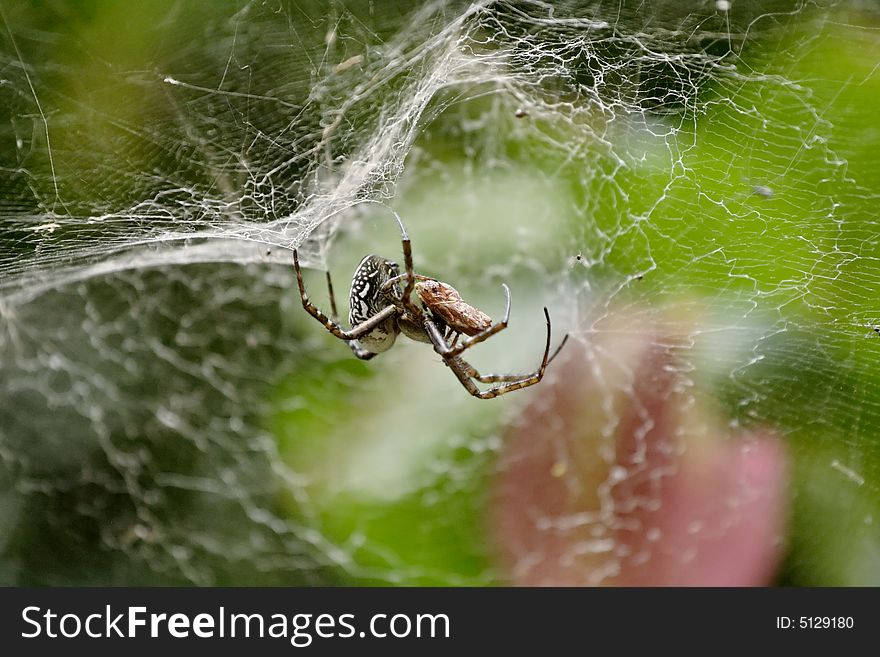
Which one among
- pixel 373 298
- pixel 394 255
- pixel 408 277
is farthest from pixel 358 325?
pixel 394 255

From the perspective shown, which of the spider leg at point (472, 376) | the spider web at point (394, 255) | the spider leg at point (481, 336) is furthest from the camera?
the spider leg at point (472, 376)

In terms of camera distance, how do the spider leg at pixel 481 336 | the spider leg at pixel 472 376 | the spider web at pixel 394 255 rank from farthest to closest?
1. the spider leg at pixel 472 376
2. the spider leg at pixel 481 336
3. the spider web at pixel 394 255

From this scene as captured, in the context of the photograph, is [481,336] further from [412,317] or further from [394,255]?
[394,255]

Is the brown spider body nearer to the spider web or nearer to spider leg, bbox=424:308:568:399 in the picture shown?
spider leg, bbox=424:308:568:399

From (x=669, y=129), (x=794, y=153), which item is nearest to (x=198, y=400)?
(x=669, y=129)

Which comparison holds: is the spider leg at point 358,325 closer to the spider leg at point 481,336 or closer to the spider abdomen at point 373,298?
the spider abdomen at point 373,298

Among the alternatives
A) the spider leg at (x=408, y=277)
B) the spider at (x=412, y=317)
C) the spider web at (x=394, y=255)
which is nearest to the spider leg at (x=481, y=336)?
the spider at (x=412, y=317)

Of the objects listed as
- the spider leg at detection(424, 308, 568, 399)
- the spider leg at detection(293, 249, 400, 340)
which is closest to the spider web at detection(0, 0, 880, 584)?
the spider leg at detection(293, 249, 400, 340)

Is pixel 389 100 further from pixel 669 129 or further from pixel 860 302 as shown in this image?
pixel 860 302
